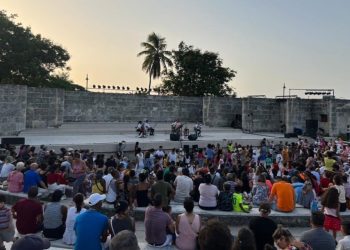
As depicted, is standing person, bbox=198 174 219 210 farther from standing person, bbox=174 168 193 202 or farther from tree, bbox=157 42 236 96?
tree, bbox=157 42 236 96

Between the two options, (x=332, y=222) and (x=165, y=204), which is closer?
(x=332, y=222)

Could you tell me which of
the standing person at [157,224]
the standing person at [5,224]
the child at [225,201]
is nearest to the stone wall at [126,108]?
the child at [225,201]

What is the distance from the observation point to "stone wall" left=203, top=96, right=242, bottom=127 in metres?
36.1

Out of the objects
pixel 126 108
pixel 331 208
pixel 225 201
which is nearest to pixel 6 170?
pixel 225 201

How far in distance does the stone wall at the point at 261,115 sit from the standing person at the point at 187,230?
97.8ft

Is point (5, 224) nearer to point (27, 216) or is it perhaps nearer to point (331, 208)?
point (27, 216)

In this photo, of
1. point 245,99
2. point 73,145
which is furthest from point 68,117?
point 245,99

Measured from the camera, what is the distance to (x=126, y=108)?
1321 inches

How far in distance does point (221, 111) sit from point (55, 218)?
97.8ft

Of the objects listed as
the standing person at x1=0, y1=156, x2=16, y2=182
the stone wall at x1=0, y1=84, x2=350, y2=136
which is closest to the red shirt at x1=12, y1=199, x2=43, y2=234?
the standing person at x1=0, y1=156, x2=16, y2=182

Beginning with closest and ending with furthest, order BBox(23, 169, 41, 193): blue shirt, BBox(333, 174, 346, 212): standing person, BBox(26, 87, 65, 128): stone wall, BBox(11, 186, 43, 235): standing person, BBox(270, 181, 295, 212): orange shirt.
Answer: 1. BBox(11, 186, 43, 235): standing person
2. BBox(333, 174, 346, 212): standing person
3. BBox(270, 181, 295, 212): orange shirt
4. BBox(23, 169, 41, 193): blue shirt
5. BBox(26, 87, 65, 128): stone wall

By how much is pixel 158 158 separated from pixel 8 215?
1082cm

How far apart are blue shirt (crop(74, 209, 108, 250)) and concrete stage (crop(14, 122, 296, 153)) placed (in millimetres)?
15330

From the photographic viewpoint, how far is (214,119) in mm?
36188
